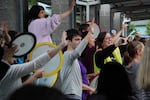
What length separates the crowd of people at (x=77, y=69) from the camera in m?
3.34

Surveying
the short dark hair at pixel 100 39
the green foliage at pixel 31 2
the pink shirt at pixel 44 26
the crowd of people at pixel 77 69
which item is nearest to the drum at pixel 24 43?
the crowd of people at pixel 77 69

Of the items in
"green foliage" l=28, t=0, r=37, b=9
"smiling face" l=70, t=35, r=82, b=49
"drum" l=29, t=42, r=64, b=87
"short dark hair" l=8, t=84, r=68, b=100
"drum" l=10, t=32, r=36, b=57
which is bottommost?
"drum" l=29, t=42, r=64, b=87

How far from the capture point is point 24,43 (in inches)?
196

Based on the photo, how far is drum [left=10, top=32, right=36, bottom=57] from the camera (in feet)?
16.2

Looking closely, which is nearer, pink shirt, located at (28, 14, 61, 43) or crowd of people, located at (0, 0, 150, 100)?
crowd of people, located at (0, 0, 150, 100)

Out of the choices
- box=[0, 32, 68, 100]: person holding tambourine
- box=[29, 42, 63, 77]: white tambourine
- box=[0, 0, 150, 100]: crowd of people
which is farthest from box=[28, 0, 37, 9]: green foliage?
box=[0, 32, 68, 100]: person holding tambourine

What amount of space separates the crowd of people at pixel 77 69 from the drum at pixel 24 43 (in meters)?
0.18

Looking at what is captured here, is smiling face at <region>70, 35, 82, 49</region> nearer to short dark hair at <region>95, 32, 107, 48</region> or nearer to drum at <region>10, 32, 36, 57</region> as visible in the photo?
drum at <region>10, 32, 36, 57</region>

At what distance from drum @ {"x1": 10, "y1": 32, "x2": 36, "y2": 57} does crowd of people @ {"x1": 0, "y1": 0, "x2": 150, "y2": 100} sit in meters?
0.18

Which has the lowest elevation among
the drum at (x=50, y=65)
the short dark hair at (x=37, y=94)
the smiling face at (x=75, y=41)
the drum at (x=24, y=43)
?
the drum at (x=50, y=65)

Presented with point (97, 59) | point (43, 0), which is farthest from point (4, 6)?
point (97, 59)

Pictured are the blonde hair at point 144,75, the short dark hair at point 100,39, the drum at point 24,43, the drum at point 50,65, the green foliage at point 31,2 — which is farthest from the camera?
the green foliage at point 31,2

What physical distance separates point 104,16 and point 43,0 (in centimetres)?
1156

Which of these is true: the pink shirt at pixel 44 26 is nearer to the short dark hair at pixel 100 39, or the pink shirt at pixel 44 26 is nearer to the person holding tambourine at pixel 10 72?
the short dark hair at pixel 100 39
